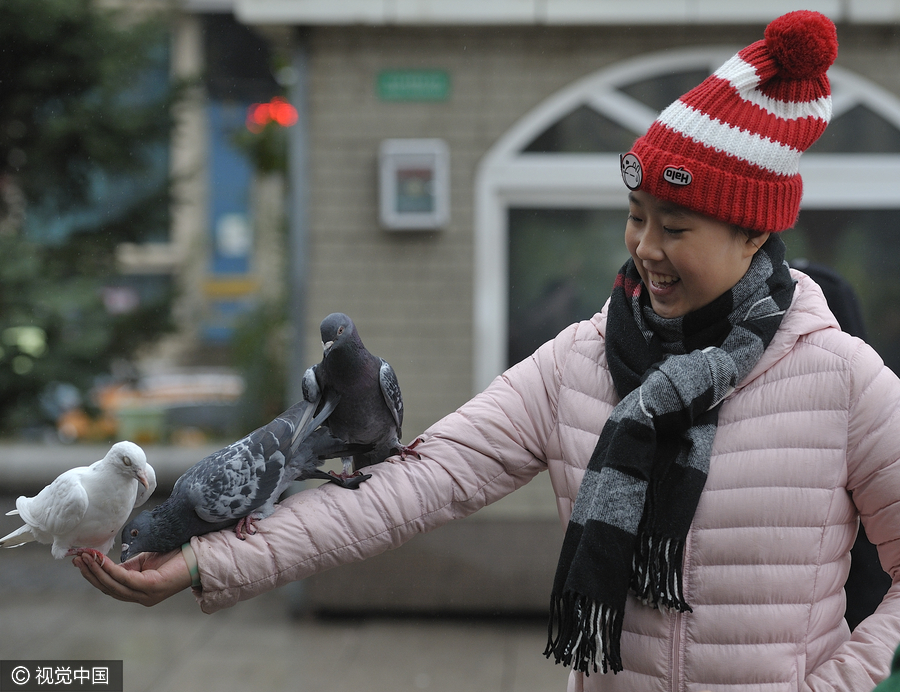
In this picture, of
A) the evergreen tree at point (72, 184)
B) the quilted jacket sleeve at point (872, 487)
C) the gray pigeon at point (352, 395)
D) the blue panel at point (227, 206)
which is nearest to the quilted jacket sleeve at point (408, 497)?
the gray pigeon at point (352, 395)

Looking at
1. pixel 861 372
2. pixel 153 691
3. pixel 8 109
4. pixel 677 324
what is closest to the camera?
pixel 861 372

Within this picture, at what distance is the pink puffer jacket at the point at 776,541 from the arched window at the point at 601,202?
3.31 metres

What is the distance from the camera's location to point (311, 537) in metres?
1.61

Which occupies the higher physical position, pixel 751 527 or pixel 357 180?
pixel 357 180

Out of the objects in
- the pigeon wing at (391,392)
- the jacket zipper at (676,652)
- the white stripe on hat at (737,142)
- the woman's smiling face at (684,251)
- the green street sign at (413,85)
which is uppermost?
the green street sign at (413,85)

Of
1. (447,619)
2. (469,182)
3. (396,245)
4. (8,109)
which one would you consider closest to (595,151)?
Answer: (469,182)

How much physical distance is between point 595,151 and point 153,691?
375 cm

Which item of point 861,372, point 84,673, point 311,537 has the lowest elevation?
point 84,673

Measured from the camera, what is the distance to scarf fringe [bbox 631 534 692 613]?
1.46m

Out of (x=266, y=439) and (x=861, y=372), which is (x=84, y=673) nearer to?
(x=266, y=439)

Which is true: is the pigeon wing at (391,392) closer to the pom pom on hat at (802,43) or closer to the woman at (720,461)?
the woman at (720,461)

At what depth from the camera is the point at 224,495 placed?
159 cm

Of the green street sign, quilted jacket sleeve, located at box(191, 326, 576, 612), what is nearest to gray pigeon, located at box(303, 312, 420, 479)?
quilted jacket sleeve, located at box(191, 326, 576, 612)

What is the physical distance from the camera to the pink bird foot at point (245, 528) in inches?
63.2
